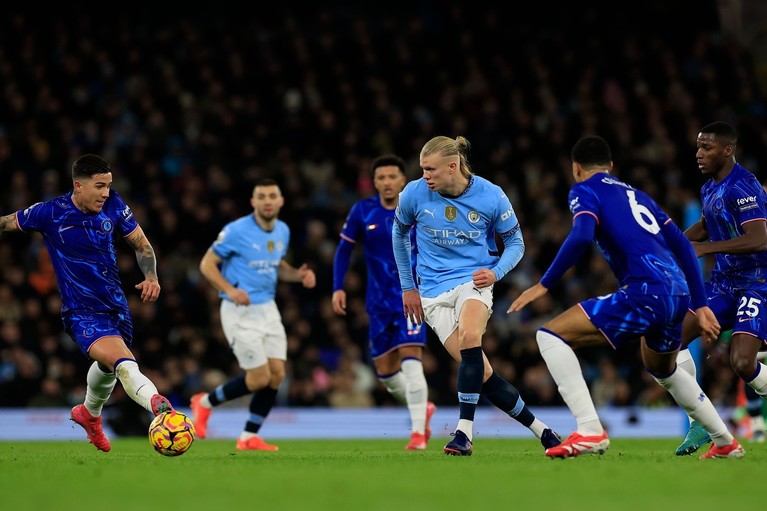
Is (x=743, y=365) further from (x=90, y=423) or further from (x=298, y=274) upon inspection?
(x=90, y=423)

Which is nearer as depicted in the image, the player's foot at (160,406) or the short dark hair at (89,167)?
the player's foot at (160,406)

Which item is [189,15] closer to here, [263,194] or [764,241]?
[263,194]

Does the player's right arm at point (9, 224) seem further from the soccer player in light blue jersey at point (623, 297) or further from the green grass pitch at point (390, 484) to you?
the soccer player in light blue jersey at point (623, 297)

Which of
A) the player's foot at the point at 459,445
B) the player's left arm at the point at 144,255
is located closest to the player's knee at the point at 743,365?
the player's foot at the point at 459,445

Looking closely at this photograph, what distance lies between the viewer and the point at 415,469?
7.48 meters

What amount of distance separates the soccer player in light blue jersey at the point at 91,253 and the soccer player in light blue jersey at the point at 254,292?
279cm

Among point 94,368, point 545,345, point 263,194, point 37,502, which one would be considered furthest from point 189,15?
point 37,502

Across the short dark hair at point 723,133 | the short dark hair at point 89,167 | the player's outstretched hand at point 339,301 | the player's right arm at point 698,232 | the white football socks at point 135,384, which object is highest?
the short dark hair at point 89,167

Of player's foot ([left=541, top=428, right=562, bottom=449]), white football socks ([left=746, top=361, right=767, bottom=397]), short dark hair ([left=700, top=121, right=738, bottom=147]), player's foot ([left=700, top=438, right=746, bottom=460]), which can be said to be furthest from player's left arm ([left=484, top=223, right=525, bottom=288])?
white football socks ([left=746, top=361, right=767, bottom=397])

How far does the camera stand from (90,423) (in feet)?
32.2

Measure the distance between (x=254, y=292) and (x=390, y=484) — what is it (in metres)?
6.41

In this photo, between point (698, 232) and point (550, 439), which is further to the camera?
point (698, 232)

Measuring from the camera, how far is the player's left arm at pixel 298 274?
40.3 feet

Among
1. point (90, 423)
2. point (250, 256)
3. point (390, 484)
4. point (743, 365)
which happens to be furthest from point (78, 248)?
point (743, 365)
